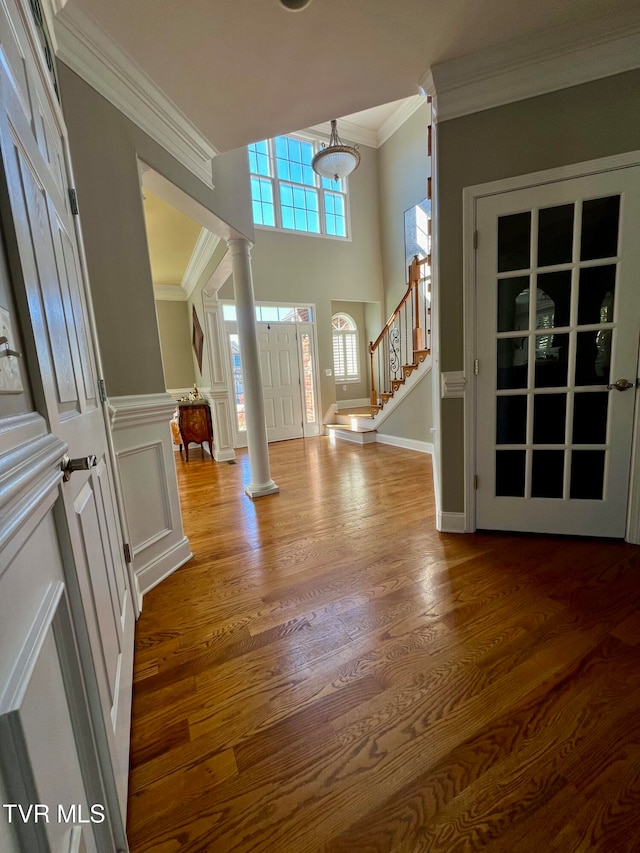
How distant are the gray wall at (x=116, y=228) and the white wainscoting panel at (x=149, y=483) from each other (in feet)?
0.41

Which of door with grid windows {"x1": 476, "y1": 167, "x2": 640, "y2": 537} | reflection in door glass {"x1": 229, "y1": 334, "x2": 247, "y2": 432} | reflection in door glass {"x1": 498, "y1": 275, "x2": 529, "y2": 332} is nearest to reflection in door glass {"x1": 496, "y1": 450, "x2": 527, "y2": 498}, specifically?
door with grid windows {"x1": 476, "y1": 167, "x2": 640, "y2": 537}

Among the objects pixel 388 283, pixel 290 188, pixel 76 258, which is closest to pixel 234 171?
pixel 76 258

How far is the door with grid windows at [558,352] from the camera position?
1.93 meters

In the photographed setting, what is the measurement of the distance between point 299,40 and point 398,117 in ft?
21.8

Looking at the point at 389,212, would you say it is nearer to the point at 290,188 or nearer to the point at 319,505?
the point at 290,188

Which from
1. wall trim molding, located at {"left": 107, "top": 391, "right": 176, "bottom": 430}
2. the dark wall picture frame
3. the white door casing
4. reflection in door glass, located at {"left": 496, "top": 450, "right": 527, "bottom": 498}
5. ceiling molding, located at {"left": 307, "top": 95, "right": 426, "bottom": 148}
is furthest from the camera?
ceiling molding, located at {"left": 307, "top": 95, "right": 426, "bottom": 148}

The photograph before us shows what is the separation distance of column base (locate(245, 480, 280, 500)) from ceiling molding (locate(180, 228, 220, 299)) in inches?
98.9

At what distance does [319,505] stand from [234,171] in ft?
9.43

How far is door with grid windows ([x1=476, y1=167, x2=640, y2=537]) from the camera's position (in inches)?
75.9

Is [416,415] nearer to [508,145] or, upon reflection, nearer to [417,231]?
[508,145]

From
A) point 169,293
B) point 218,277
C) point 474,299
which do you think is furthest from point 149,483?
point 169,293

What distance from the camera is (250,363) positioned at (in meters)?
3.15

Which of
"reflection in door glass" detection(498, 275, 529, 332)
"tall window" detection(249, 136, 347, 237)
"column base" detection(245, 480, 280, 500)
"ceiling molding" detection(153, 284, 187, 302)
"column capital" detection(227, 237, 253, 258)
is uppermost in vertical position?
"tall window" detection(249, 136, 347, 237)

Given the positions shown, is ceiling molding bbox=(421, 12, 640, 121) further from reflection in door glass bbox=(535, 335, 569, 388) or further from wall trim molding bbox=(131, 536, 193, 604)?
wall trim molding bbox=(131, 536, 193, 604)
